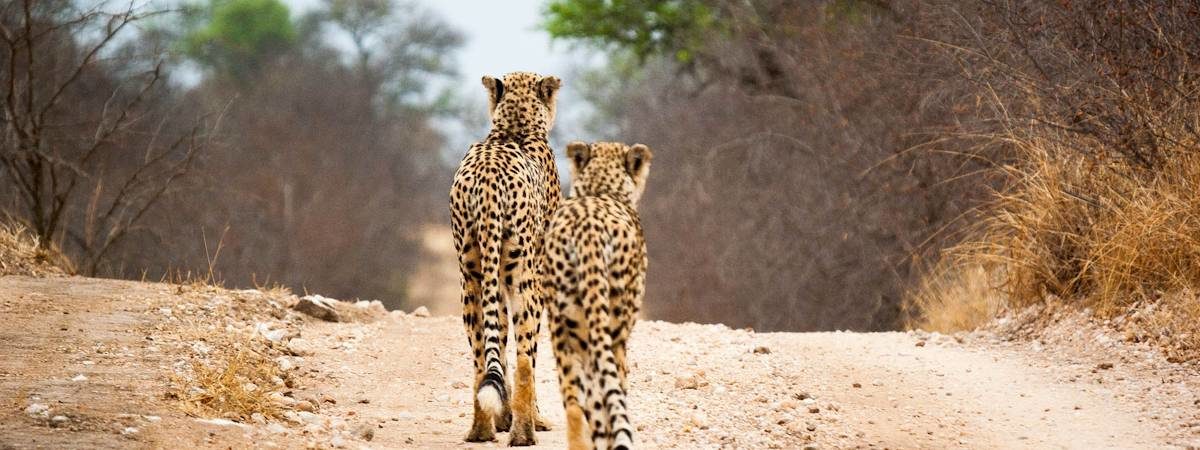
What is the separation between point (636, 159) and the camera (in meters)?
6.09

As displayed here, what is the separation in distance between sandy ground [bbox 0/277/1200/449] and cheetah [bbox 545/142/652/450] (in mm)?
1137

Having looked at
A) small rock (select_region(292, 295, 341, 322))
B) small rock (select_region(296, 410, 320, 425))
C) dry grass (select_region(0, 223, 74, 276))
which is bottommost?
small rock (select_region(296, 410, 320, 425))

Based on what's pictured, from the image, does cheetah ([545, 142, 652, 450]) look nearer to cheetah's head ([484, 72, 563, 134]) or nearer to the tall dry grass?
cheetah's head ([484, 72, 563, 134])

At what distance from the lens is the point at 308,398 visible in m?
7.47

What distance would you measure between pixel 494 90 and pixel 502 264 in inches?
47.4

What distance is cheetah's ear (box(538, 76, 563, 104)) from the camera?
7523 millimetres

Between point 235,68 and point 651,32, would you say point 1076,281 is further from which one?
point 235,68

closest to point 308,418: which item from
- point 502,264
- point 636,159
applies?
point 502,264

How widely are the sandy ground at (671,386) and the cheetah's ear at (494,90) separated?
1627 mm

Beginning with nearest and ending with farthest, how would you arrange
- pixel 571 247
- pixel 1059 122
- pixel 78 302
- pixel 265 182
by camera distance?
1. pixel 571 247
2. pixel 78 302
3. pixel 1059 122
4. pixel 265 182

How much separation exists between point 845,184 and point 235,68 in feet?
99.4

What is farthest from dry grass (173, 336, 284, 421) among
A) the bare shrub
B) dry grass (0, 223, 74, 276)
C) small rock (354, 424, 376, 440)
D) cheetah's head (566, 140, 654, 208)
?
the bare shrub

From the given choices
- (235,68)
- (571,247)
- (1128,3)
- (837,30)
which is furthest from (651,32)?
(235,68)

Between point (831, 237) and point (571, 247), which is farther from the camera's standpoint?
point (831, 237)
